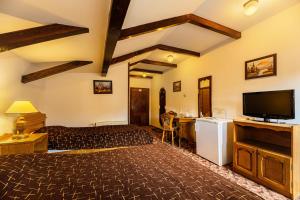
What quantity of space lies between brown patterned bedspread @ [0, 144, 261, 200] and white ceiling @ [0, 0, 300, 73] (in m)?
1.47

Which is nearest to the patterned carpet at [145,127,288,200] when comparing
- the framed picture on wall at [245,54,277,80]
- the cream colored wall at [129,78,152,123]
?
the framed picture on wall at [245,54,277,80]

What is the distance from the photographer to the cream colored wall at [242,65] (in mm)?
2408

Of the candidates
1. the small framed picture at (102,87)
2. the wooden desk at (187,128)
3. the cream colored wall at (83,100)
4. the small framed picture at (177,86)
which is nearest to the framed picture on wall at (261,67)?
the wooden desk at (187,128)

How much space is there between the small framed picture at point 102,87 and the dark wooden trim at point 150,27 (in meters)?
2.60

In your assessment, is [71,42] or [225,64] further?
[225,64]

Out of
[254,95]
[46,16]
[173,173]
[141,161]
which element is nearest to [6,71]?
[46,16]

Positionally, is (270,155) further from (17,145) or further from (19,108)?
(19,108)

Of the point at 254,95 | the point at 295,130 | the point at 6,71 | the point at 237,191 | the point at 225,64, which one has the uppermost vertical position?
the point at 225,64

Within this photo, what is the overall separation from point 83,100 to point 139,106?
3.42 m

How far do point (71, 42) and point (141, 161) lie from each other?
2.16 metres


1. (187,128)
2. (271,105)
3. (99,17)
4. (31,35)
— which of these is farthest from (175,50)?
(31,35)

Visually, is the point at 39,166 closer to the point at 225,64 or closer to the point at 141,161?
the point at 141,161

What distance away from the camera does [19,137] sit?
8.13 feet

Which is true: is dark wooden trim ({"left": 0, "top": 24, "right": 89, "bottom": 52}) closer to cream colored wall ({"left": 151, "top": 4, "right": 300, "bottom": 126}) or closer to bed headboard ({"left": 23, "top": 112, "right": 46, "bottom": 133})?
bed headboard ({"left": 23, "top": 112, "right": 46, "bottom": 133})
